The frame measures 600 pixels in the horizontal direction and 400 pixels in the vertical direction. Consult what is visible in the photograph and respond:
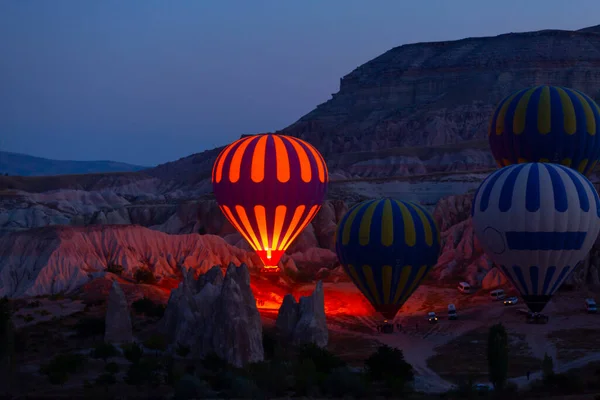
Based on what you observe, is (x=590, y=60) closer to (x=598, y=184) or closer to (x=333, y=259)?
(x=598, y=184)

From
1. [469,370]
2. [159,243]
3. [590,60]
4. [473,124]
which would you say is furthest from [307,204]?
[590,60]

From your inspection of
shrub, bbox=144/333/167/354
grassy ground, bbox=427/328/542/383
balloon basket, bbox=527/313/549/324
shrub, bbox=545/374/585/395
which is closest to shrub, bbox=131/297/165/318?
shrub, bbox=144/333/167/354

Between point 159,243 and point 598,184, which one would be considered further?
point 598,184

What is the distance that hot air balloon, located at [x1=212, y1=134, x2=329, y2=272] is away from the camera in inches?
1533

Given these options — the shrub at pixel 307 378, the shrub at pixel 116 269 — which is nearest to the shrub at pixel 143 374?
the shrub at pixel 307 378

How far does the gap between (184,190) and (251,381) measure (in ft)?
306

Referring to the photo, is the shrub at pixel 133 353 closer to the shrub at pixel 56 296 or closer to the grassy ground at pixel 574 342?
the shrub at pixel 56 296

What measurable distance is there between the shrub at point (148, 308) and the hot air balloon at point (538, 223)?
39.8 feet

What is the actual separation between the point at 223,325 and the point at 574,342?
1184 centimetres

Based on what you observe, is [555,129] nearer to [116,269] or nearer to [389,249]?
[389,249]

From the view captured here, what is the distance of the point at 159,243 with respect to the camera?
44.0 m

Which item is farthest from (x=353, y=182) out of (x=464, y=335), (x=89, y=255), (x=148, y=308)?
(x=464, y=335)

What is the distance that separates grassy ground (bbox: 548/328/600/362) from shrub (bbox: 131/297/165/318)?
13.7 m

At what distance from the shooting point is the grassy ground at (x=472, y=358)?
2517cm
